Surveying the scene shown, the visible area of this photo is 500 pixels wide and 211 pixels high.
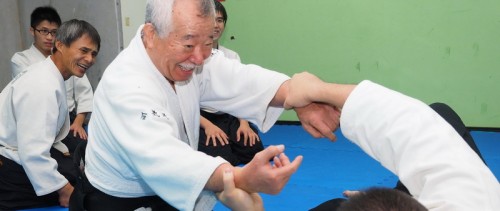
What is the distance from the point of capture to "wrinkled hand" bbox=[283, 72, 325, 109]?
186cm

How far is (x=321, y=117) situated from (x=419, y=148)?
62 cm

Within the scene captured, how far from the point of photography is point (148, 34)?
5.72 ft

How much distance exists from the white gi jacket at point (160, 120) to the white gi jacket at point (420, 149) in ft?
1.59

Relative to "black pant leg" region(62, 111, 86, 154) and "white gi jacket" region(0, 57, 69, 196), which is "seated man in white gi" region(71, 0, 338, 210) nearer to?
"white gi jacket" region(0, 57, 69, 196)

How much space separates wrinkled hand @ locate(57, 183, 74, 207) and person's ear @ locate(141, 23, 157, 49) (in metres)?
1.85

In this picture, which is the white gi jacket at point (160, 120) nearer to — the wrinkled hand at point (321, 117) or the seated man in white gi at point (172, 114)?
the seated man in white gi at point (172, 114)

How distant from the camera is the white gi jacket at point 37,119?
3021mm

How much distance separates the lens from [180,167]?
54.6 inches

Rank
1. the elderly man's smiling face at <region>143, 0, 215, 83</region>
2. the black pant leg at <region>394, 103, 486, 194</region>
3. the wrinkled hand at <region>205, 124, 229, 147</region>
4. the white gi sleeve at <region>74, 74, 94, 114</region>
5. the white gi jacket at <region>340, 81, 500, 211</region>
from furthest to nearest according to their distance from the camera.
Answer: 1. the white gi sleeve at <region>74, 74, 94, 114</region>
2. the wrinkled hand at <region>205, 124, 229, 147</region>
3. the black pant leg at <region>394, 103, 486, 194</region>
4. the elderly man's smiling face at <region>143, 0, 215, 83</region>
5. the white gi jacket at <region>340, 81, 500, 211</region>

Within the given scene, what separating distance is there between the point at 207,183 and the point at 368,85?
0.62m

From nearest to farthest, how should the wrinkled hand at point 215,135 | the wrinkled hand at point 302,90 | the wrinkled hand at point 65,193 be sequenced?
the wrinkled hand at point 302,90 < the wrinkled hand at point 65,193 < the wrinkled hand at point 215,135

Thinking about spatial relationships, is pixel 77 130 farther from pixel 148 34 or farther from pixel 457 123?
pixel 457 123

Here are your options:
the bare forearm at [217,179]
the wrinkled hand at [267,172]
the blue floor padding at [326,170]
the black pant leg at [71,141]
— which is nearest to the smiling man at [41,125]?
the blue floor padding at [326,170]

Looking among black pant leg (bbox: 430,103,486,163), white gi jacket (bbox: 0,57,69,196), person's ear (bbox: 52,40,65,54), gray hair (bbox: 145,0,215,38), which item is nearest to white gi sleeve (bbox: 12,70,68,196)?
white gi jacket (bbox: 0,57,69,196)
